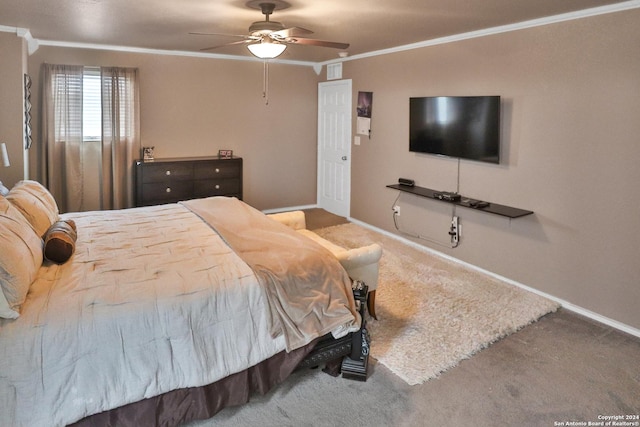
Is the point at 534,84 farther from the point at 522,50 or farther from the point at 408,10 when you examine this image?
the point at 408,10

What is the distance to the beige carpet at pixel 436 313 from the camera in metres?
3.02

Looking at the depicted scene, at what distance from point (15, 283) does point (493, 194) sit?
12.9 feet

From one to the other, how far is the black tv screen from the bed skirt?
271cm

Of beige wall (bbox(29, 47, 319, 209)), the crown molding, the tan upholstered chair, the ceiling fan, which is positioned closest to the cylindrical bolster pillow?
the tan upholstered chair

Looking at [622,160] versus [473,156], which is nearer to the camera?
[622,160]

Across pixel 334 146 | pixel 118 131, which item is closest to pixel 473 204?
pixel 334 146

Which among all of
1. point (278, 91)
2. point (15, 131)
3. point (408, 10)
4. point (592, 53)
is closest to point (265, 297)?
point (408, 10)

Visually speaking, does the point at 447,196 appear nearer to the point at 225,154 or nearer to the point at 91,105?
the point at 225,154

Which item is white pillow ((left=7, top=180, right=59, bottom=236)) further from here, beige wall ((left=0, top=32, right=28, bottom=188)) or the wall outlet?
the wall outlet

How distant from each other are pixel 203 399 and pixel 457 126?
353 centimetres

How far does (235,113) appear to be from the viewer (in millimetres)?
6445

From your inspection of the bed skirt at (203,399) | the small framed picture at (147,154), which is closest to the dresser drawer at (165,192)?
the small framed picture at (147,154)

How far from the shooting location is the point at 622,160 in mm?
3395

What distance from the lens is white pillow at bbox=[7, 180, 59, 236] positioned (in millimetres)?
2854
